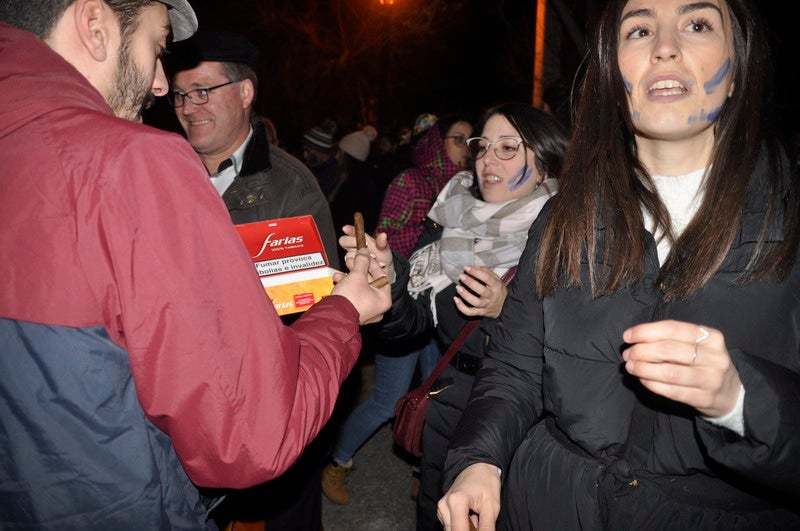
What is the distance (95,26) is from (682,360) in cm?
152

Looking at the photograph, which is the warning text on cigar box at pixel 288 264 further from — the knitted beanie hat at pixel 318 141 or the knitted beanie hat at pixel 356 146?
the knitted beanie hat at pixel 318 141

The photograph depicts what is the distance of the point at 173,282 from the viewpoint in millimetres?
1108

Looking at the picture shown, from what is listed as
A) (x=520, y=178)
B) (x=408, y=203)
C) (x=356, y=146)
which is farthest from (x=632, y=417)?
(x=356, y=146)

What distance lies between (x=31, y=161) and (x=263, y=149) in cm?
177

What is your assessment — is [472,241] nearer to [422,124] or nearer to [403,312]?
[403,312]

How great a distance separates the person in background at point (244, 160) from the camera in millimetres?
2668

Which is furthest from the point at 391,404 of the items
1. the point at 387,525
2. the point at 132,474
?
the point at 132,474

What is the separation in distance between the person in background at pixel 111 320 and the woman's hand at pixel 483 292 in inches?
48.0

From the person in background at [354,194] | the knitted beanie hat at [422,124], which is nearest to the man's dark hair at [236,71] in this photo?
the person in background at [354,194]

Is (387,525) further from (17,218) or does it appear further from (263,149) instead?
(17,218)

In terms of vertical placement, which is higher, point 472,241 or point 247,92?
point 247,92

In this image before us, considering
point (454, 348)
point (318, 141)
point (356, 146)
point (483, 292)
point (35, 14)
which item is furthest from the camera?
point (318, 141)

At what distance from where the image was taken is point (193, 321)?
1.12 metres

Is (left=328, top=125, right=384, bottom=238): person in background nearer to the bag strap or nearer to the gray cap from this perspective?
the bag strap
